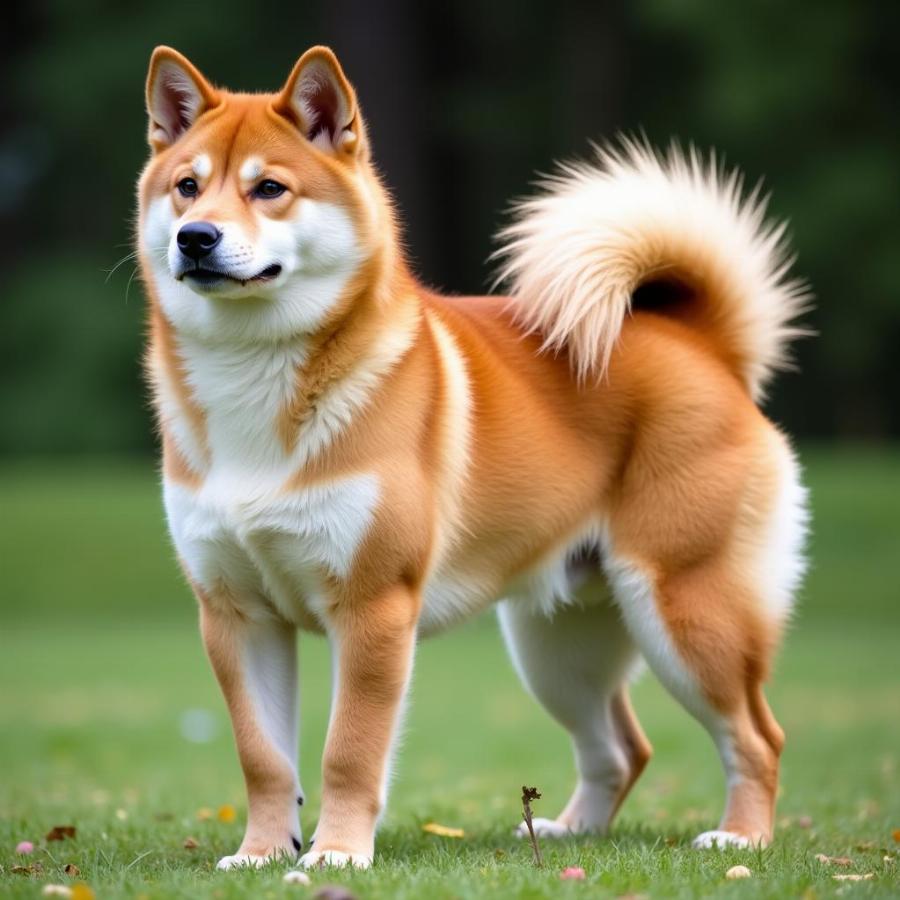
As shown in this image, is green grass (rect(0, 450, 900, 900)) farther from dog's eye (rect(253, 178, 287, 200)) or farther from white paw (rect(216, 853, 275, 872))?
dog's eye (rect(253, 178, 287, 200))

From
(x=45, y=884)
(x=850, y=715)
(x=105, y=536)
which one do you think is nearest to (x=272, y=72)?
(x=105, y=536)

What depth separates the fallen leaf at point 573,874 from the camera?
3.52 m

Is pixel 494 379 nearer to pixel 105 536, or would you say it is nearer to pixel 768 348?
pixel 768 348

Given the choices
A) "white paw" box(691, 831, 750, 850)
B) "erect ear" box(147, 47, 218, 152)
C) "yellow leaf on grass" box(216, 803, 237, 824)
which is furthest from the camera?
"yellow leaf on grass" box(216, 803, 237, 824)

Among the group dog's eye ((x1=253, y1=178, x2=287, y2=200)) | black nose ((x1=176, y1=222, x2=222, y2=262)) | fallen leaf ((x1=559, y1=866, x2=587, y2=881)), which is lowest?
fallen leaf ((x1=559, y1=866, x2=587, y2=881))

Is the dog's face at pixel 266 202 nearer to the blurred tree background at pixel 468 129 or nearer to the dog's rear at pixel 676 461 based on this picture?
the dog's rear at pixel 676 461

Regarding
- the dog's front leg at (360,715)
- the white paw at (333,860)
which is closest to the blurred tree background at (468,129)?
the dog's front leg at (360,715)

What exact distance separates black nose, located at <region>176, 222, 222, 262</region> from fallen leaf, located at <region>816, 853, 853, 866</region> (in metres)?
2.28

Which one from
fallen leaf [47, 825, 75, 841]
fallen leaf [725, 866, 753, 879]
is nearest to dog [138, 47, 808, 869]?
fallen leaf [725, 866, 753, 879]

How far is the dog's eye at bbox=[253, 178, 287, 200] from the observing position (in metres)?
3.95

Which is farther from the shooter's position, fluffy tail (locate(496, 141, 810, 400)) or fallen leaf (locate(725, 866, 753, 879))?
Result: fluffy tail (locate(496, 141, 810, 400))

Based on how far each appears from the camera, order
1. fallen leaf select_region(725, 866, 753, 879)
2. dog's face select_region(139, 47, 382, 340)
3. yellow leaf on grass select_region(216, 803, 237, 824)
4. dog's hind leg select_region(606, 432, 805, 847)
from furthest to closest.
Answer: yellow leaf on grass select_region(216, 803, 237, 824) < dog's hind leg select_region(606, 432, 805, 847) < dog's face select_region(139, 47, 382, 340) < fallen leaf select_region(725, 866, 753, 879)

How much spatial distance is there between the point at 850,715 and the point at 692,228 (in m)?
4.78

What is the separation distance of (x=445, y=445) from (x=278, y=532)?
22.7 inches
